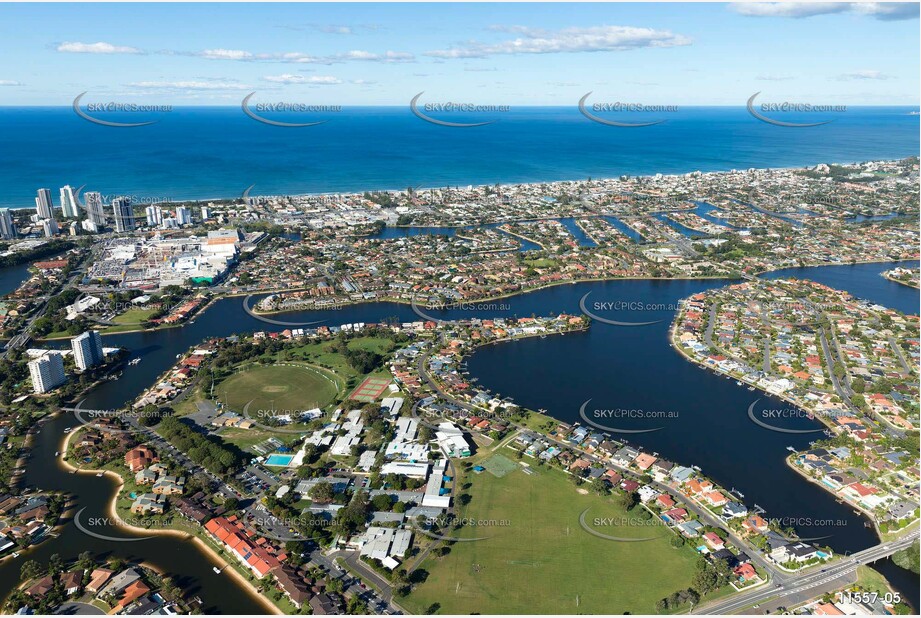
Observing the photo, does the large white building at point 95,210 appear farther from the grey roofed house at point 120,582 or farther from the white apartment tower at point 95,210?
the grey roofed house at point 120,582

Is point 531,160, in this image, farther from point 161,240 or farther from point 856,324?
point 856,324

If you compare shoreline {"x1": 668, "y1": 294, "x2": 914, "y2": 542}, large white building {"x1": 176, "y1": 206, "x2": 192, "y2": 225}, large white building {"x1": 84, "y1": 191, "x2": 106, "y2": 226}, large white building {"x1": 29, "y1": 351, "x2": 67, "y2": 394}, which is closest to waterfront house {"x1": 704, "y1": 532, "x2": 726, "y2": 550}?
shoreline {"x1": 668, "y1": 294, "x2": 914, "y2": 542}

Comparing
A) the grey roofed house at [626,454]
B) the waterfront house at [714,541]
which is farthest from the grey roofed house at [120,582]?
the waterfront house at [714,541]

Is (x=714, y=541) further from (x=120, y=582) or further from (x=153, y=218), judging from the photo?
(x=153, y=218)

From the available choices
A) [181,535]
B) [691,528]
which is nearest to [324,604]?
[181,535]

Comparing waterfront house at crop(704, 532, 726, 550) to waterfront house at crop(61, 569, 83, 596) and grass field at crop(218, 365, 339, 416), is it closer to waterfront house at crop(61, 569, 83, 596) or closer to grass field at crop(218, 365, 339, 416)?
grass field at crop(218, 365, 339, 416)
